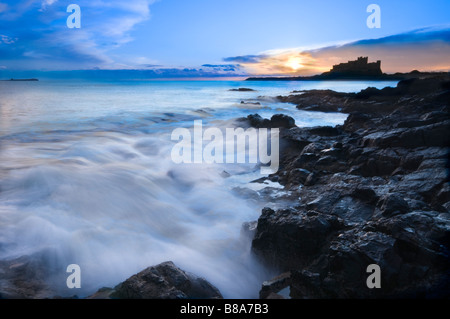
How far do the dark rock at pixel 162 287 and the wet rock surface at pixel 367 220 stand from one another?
0.88 meters

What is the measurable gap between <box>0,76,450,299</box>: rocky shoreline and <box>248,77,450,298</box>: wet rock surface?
0.01 m

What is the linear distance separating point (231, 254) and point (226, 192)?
2723 millimetres

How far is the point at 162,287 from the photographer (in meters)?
3.20

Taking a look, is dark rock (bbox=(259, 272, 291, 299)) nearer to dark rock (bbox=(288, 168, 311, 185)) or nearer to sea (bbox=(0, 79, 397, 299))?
sea (bbox=(0, 79, 397, 299))

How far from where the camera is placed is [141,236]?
17.1ft

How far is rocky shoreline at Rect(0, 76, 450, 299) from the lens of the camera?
3.09 metres

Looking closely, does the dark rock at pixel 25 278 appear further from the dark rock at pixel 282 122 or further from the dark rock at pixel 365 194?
the dark rock at pixel 282 122

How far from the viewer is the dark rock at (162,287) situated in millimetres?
3133

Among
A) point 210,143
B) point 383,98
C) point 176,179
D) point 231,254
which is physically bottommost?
point 231,254

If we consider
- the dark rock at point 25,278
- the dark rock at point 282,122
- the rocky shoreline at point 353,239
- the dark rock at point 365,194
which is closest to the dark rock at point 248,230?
the rocky shoreline at point 353,239

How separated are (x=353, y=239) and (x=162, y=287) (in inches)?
99.0

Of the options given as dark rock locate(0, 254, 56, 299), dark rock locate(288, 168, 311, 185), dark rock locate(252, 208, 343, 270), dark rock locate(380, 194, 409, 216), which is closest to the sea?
dark rock locate(0, 254, 56, 299)
